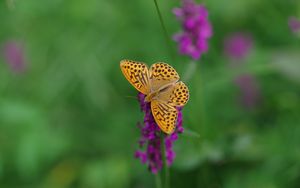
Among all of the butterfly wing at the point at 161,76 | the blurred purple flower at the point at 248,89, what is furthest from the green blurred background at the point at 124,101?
the butterfly wing at the point at 161,76

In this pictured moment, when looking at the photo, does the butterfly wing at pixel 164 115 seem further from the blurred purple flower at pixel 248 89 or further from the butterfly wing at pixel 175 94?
the blurred purple flower at pixel 248 89

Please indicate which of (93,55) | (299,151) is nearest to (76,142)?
(93,55)

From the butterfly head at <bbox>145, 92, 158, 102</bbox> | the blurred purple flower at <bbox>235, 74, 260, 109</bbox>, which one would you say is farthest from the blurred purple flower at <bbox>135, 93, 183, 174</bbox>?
the blurred purple flower at <bbox>235, 74, 260, 109</bbox>

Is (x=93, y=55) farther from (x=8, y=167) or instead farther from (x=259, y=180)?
(x=259, y=180)

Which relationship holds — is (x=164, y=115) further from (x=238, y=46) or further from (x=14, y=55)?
(x=14, y=55)

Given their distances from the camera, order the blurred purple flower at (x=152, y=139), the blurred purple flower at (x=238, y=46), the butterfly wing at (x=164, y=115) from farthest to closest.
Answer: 1. the blurred purple flower at (x=238, y=46)
2. the blurred purple flower at (x=152, y=139)
3. the butterfly wing at (x=164, y=115)

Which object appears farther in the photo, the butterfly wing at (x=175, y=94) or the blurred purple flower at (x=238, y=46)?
the blurred purple flower at (x=238, y=46)

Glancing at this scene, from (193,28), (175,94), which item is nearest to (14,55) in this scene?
(193,28)
